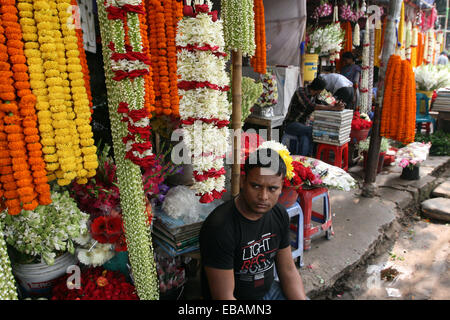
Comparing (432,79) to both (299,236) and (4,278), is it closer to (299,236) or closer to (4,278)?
(299,236)

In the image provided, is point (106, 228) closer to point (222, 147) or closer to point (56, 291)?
point (56, 291)

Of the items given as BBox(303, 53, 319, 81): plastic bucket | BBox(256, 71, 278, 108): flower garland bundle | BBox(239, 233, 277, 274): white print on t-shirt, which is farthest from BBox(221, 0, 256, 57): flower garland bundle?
BBox(303, 53, 319, 81): plastic bucket

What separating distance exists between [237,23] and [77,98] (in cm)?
120

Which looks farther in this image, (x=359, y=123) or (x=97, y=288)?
(x=359, y=123)

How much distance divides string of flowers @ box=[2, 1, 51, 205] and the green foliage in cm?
A: 786

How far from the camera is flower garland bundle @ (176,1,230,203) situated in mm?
1608

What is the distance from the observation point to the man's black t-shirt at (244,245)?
1.87 meters

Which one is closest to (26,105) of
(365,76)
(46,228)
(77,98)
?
(77,98)

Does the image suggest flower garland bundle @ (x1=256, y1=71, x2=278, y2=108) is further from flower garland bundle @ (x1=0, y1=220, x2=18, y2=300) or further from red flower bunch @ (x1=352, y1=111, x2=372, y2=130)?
flower garland bundle @ (x1=0, y1=220, x2=18, y2=300)

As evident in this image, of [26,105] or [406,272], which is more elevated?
[26,105]

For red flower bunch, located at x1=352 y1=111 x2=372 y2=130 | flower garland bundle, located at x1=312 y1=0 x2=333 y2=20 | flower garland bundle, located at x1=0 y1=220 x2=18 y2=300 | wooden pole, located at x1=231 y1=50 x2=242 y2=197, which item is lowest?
flower garland bundle, located at x1=0 y1=220 x2=18 y2=300

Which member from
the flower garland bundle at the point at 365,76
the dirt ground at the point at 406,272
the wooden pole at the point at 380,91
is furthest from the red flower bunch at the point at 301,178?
the flower garland bundle at the point at 365,76

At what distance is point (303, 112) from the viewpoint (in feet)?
16.9

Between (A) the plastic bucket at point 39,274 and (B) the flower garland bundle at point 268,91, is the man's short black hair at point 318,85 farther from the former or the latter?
(A) the plastic bucket at point 39,274
